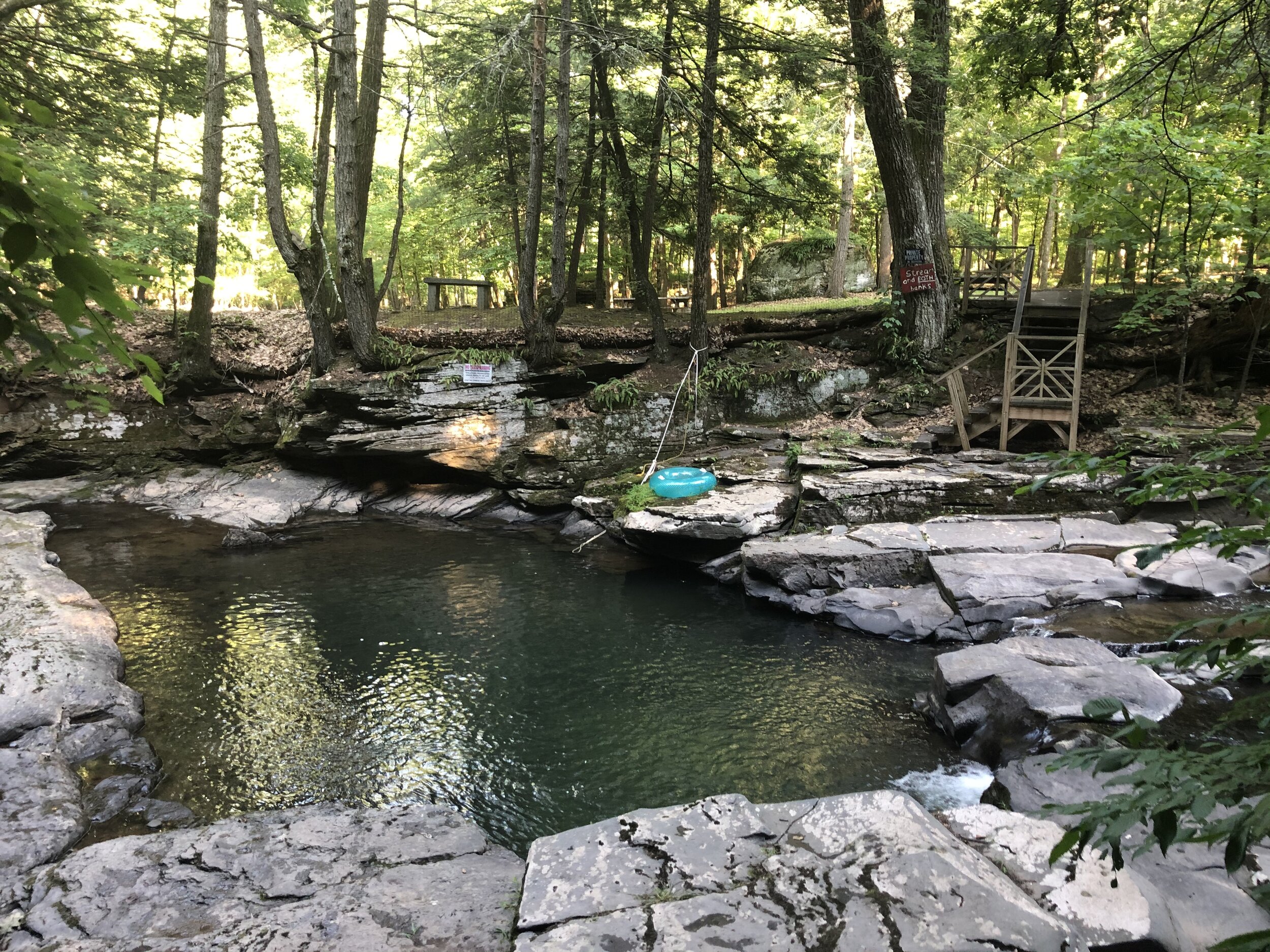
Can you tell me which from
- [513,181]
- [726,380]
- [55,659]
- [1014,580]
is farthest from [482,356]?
[1014,580]

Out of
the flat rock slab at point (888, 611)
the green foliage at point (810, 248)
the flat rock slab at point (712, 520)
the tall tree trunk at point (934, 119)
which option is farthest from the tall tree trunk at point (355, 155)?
the green foliage at point (810, 248)

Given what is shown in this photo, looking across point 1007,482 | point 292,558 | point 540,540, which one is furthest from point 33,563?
point 1007,482

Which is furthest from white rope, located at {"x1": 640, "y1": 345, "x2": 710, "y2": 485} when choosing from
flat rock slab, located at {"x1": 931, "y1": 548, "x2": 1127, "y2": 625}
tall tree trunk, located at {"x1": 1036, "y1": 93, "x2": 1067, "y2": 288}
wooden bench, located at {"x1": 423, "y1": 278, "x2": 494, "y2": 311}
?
tall tree trunk, located at {"x1": 1036, "y1": 93, "x2": 1067, "y2": 288}

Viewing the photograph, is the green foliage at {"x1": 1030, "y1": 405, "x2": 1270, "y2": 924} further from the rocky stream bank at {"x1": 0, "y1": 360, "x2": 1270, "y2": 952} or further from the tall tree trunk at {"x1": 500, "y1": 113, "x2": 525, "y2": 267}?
the tall tree trunk at {"x1": 500, "y1": 113, "x2": 525, "y2": 267}

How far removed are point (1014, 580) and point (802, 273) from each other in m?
15.4

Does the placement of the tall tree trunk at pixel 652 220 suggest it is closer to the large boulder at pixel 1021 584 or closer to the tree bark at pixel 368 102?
the tree bark at pixel 368 102

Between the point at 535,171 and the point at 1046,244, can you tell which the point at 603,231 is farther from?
the point at 1046,244

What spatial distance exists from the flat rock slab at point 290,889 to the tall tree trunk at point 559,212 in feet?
32.8

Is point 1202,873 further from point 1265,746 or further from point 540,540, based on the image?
point 540,540

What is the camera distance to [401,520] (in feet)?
43.2

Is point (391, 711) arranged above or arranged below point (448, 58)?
below

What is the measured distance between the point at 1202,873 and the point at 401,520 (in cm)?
1197

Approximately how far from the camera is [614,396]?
44.6ft

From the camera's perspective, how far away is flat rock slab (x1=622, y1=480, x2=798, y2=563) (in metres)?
9.87
